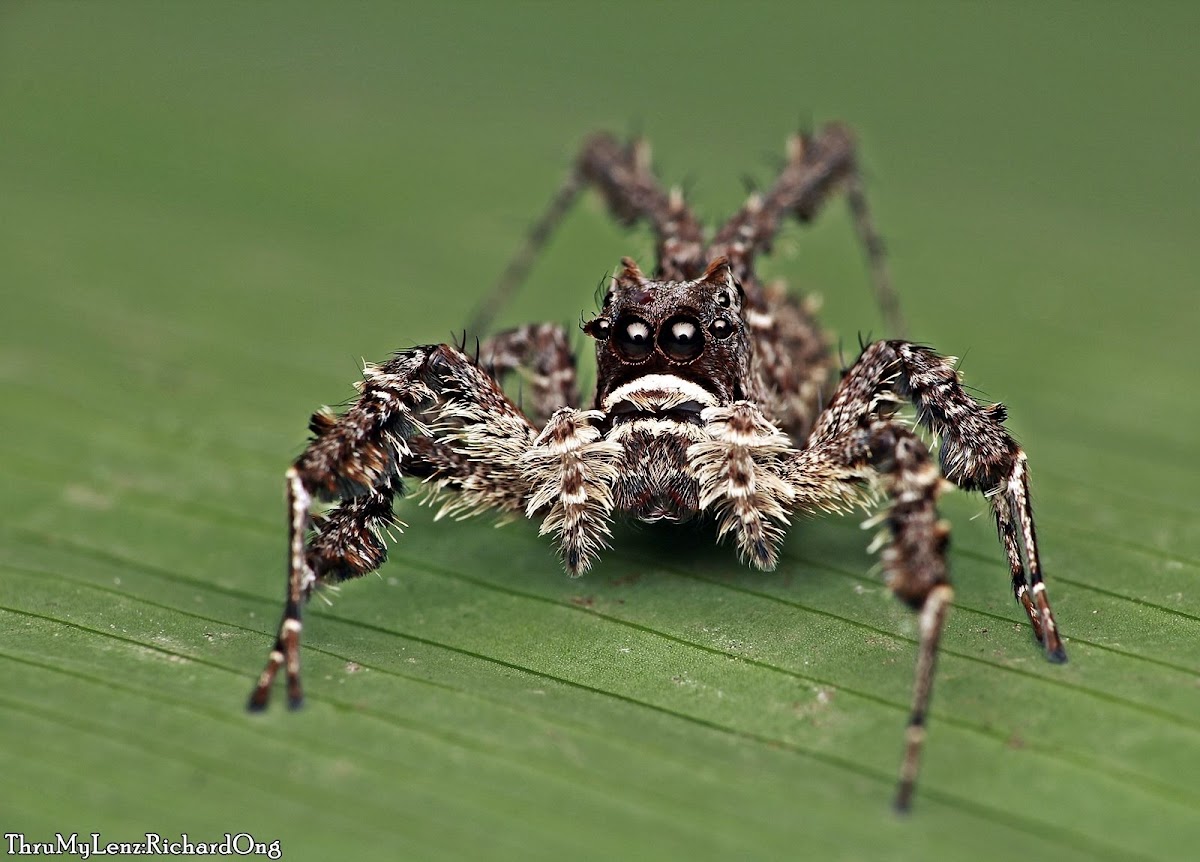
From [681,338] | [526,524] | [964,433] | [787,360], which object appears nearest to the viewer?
[964,433]

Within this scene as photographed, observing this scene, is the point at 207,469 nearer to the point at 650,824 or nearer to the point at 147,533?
the point at 147,533

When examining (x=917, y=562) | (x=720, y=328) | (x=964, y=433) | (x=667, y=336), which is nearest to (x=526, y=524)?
(x=667, y=336)

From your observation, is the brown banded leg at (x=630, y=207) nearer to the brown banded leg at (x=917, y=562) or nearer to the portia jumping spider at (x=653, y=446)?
the portia jumping spider at (x=653, y=446)

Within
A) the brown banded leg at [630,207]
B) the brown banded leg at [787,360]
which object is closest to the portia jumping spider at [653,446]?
the brown banded leg at [787,360]

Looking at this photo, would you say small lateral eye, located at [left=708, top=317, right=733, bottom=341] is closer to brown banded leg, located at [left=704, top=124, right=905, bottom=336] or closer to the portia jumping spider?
the portia jumping spider

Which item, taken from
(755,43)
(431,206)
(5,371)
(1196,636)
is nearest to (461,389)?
(1196,636)

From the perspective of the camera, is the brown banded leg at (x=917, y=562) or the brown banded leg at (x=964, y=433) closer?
the brown banded leg at (x=917, y=562)

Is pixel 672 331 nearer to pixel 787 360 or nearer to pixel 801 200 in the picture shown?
pixel 787 360
